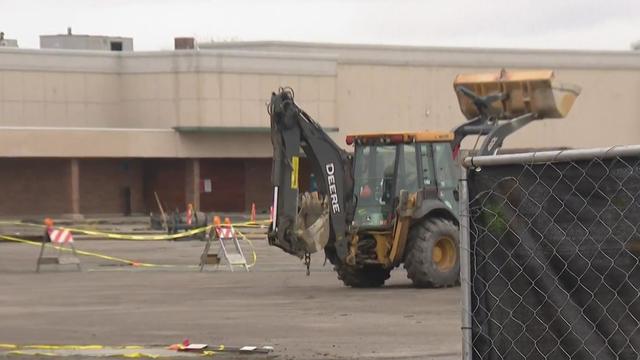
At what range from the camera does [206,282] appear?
24.1 metres

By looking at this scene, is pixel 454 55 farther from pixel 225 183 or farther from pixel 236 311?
pixel 236 311

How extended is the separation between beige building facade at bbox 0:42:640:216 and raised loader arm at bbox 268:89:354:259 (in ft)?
134

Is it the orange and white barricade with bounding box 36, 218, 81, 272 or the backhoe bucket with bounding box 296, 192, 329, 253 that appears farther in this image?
the orange and white barricade with bounding box 36, 218, 81, 272

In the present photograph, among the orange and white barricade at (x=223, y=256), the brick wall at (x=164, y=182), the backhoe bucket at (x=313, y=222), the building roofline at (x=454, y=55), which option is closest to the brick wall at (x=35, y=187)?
the brick wall at (x=164, y=182)

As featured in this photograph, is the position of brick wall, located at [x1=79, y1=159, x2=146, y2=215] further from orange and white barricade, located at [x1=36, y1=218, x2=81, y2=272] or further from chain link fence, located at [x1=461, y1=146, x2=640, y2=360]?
chain link fence, located at [x1=461, y1=146, x2=640, y2=360]

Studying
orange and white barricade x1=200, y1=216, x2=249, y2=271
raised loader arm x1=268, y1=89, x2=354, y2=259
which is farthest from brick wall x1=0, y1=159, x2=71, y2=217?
raised loader arm x1=268, y1=89, x2=354, y2=259

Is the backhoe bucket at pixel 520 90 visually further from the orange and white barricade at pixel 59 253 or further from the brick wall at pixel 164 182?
the brick wall at pixel 164 182

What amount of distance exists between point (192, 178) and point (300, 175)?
43.1m

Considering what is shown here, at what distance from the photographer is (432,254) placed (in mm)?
20797

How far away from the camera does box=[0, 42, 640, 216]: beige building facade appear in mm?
62062

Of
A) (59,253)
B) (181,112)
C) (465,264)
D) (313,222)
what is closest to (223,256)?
(59,253)

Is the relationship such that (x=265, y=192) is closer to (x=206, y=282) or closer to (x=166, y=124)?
(x=166, y=124)

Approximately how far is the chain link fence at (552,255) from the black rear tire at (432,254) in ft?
46.0

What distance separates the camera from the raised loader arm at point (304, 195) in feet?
67.3
